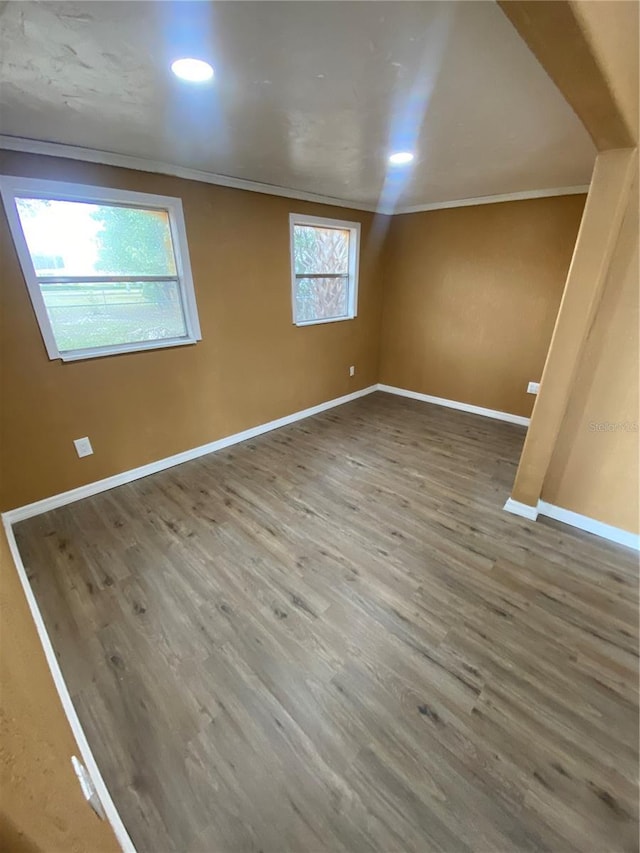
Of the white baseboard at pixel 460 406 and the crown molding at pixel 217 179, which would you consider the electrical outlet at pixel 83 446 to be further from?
the white baseboard at pixel 460 406

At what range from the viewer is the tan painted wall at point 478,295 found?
3334 mm

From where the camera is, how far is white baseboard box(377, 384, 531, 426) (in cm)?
388

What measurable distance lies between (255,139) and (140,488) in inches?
97.4

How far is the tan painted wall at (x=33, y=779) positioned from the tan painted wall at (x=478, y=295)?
422 cm

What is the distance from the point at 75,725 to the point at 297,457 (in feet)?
7.19

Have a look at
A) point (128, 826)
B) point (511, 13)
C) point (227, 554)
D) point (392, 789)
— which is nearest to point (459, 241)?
point (511, 13)

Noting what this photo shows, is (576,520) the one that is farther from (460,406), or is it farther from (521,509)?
(460,406)

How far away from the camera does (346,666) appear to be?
4.90 feet

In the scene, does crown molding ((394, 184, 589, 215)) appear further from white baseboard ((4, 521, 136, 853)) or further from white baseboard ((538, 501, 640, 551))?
white baseboard ((4, 521, 136, 853))

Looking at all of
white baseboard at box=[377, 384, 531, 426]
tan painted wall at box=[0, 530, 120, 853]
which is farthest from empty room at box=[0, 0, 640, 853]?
white baseboard at box=[377, 384, 531, 426]

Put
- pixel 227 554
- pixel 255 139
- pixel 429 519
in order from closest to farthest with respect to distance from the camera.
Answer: pixel 255 139 → pixel 227 554 → pixel 429 519

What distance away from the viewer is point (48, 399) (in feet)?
7.58

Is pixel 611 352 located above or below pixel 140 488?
above

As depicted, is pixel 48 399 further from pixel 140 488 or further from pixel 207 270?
pixel 207 270
